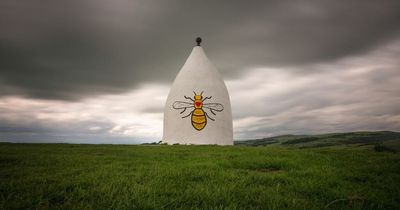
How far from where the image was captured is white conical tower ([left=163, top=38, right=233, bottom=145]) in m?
21.2

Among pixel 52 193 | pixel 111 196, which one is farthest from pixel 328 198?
pixel 52 193

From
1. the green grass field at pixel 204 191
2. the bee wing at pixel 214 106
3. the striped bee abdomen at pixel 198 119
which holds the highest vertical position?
the bee wing at pixel 214 106

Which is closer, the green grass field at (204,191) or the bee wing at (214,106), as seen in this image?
the green grass field at (204,191)

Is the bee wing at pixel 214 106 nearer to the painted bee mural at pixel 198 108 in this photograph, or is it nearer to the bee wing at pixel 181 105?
the painted bee mural at pixel 198 108

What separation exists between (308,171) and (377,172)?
1625 millimetres

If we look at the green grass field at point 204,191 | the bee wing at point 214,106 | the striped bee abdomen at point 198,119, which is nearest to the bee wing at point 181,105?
the striped bee abdomen at point 198,119

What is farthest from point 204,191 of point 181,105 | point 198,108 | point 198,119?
point 181,105

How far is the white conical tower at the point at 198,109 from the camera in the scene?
21156mm

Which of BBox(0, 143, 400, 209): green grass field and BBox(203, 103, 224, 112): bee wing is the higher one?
BBox(203, 103, 224, 112): bee wing

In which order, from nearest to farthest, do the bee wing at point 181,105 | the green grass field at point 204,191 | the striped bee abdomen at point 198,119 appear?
the green grass field at point 204,191 < the striped bee abdomen at point 198,119 < the bee wing at point 181,105

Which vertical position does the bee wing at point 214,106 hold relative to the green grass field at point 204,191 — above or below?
above

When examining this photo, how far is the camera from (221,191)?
160 inches

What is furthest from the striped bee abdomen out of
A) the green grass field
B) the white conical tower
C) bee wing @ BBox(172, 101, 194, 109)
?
the green grass field

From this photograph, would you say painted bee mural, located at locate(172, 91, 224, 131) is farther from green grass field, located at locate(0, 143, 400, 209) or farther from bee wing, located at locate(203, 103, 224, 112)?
green grass field, located at locate(0, 143, 400, 209)
